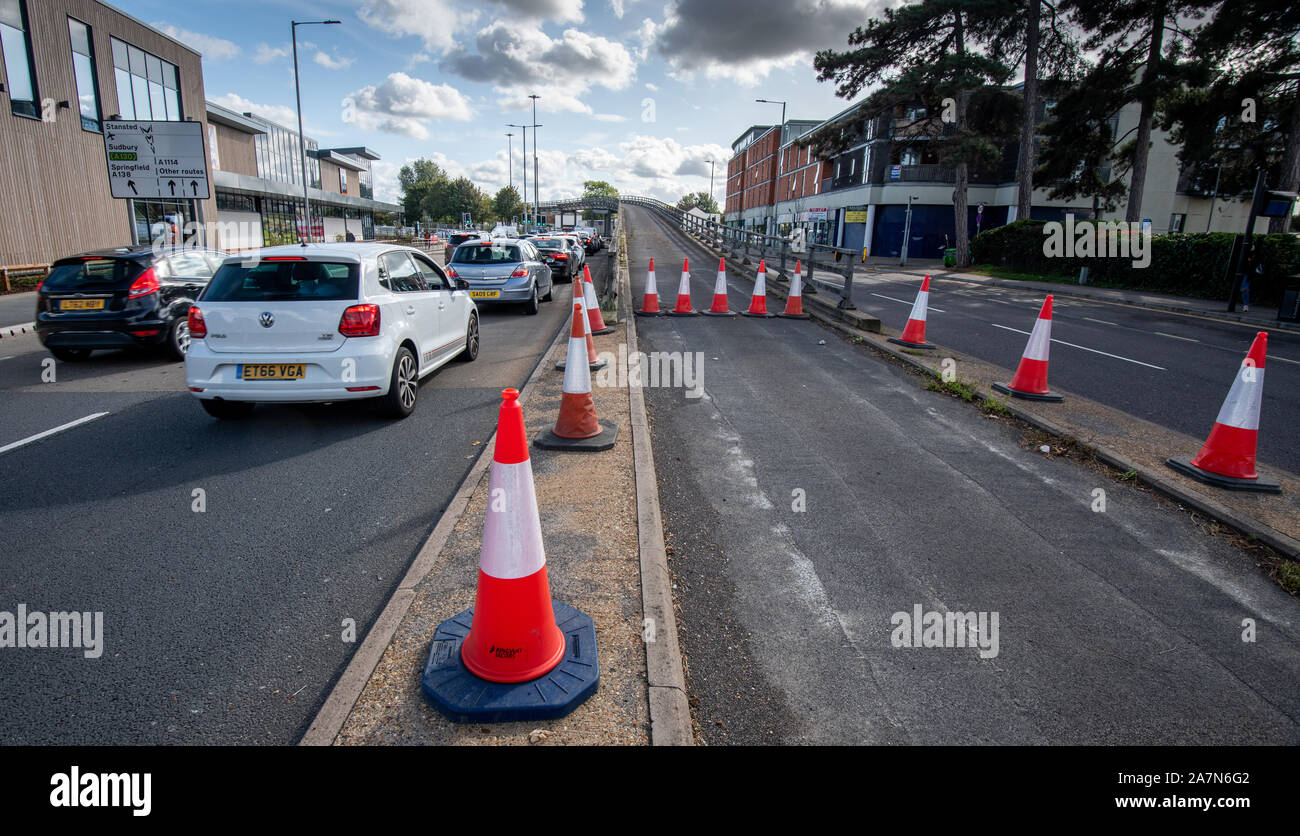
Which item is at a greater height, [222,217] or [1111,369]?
[222,217]

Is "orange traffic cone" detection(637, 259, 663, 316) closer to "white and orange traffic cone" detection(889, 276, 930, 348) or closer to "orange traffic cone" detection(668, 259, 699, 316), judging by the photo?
"orange traffic cone" detection(668, 259, 699, 316)

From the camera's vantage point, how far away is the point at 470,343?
9242mm

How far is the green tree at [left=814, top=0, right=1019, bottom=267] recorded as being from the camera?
29.5 metres

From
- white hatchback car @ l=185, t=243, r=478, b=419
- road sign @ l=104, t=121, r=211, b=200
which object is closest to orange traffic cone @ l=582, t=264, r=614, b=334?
white hatchback car @ l=185, t=243, r=478, b=419

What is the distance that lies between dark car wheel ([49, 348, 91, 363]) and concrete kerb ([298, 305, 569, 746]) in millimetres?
7817

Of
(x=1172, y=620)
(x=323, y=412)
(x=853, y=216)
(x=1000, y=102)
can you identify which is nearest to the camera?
(x=1172, y=620)

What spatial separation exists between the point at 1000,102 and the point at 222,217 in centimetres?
4324

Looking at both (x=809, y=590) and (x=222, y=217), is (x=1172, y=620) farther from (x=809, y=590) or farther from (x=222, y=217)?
(x=222, y=217)

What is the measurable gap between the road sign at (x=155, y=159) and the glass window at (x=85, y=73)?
8924 mm

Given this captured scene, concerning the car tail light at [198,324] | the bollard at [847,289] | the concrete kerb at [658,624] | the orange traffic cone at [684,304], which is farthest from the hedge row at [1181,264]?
the car tail light at [198,324]

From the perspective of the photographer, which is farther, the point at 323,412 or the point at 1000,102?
the point at 1000,102
